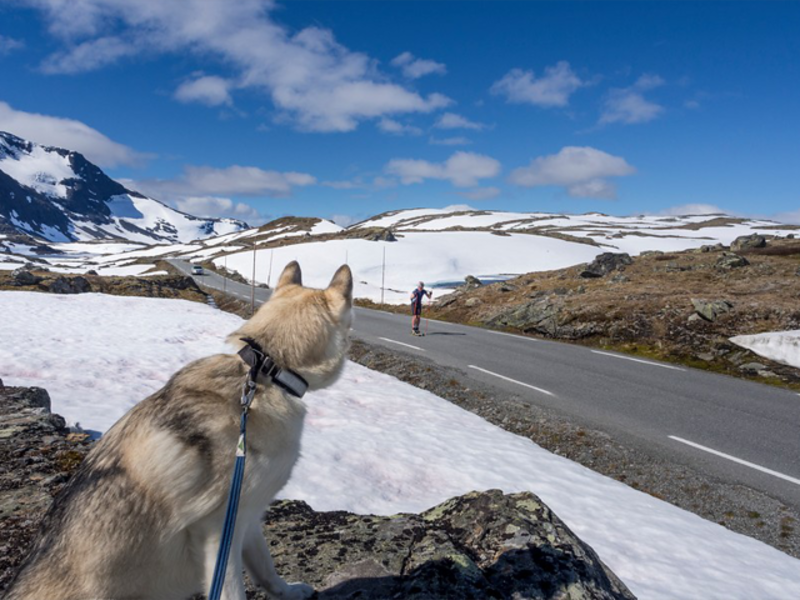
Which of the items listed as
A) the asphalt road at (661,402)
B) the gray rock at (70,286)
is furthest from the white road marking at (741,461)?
the gray rock at (70,286)

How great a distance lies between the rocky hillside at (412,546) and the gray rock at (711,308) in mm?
20067

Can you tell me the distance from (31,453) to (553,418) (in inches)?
379

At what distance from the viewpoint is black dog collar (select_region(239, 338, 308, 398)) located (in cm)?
261

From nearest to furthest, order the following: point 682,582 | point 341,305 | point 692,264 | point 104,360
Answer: point 341,305, point 682,582, point 104,360, point 692,264

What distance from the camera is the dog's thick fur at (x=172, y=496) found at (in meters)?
2.09

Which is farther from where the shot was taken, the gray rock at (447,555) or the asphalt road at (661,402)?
the asphalt road at (661,402)

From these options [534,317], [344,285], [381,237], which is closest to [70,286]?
[534,317]

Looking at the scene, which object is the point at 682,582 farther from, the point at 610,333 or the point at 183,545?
the point at 610,333

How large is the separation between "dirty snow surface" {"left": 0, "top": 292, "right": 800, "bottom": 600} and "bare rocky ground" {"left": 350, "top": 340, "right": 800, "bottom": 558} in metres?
0.47

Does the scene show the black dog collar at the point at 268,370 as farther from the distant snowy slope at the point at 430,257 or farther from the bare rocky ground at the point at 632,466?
the distant snowy slope at the point at 430,257

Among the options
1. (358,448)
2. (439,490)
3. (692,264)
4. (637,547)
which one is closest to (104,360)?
(358,448)

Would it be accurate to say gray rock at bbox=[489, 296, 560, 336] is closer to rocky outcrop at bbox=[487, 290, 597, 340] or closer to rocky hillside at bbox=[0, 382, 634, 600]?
rocky outcrop at bbox=[487, 290, 597, 340]

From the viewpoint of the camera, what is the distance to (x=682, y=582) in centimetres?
495

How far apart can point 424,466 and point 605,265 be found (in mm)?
33914
